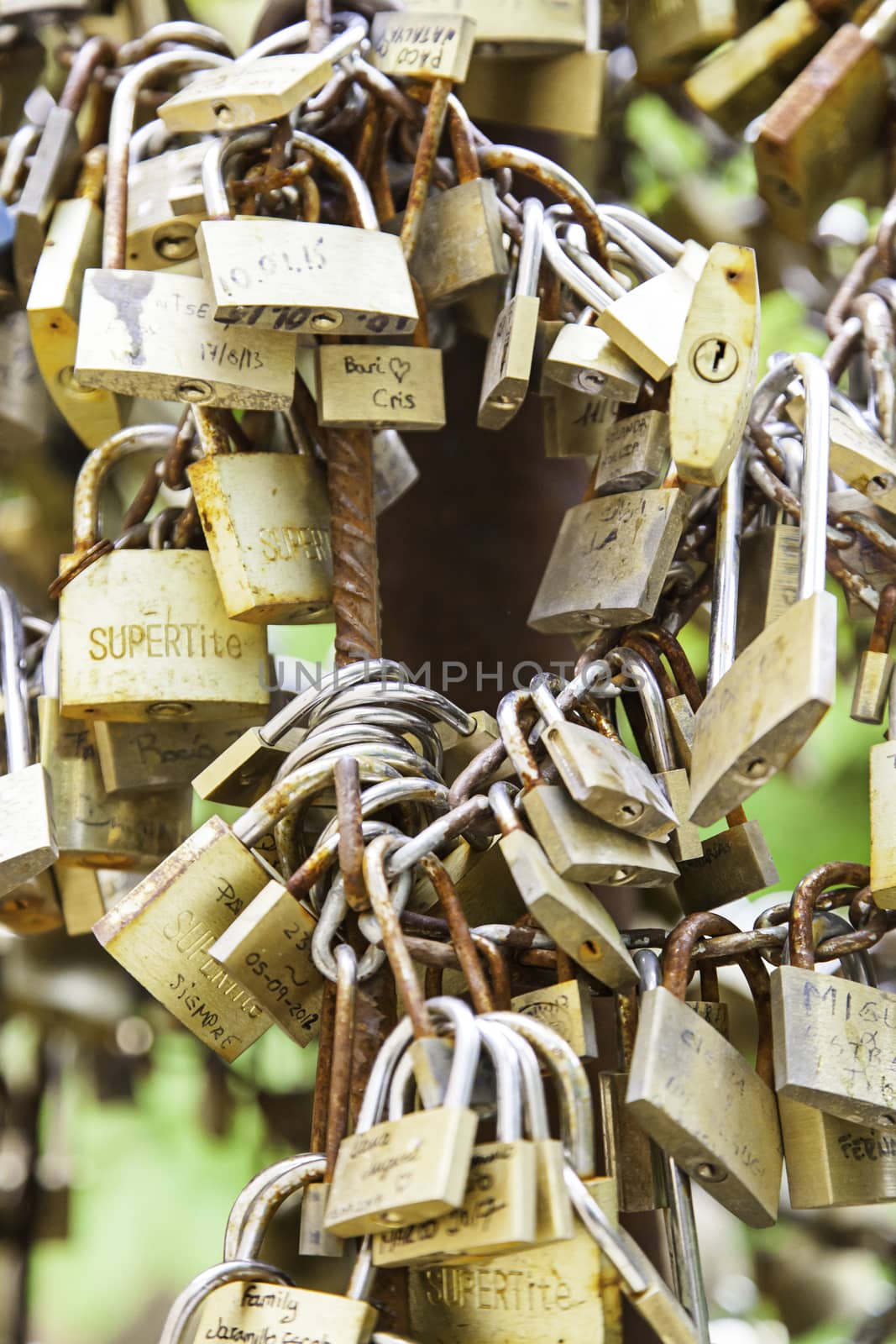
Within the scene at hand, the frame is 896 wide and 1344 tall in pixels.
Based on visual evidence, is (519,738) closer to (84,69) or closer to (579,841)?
(579,841)

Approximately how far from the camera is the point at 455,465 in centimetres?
106

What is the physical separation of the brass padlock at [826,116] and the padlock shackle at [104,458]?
1.58 feet

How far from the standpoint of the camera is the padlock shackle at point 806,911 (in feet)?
2.22

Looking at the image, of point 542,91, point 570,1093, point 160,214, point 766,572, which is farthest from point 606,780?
point 542,91

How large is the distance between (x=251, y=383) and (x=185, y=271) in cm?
27

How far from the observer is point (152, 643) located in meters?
0.78

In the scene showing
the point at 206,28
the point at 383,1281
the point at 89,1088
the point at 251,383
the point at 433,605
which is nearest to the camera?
the point at 383,1281

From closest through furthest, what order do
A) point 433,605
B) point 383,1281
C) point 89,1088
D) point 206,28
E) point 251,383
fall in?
point 383,1281 < point 251,383 < point 206,28 < point 433,605 < point 89,1088

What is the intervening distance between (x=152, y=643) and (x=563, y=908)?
303 millimetres

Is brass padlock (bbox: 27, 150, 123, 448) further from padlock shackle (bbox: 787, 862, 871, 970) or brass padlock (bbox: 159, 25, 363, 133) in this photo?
padlock shackle (bbox: 787, 862, 871, 970)

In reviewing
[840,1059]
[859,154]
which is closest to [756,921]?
[840,1059]

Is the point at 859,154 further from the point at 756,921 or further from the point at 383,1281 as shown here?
the point at 383,1281

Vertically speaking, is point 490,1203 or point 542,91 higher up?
point 542,91

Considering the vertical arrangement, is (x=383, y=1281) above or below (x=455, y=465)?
below
